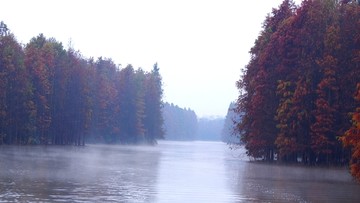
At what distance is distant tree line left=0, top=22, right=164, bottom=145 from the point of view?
3187 inches

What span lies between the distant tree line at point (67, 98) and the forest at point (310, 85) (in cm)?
3389

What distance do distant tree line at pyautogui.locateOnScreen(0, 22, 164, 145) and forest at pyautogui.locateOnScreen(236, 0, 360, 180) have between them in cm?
3389

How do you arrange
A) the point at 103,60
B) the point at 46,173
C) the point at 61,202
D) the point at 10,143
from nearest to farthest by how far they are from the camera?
the point at 61,202 < the point at 46,173 < the point at 10,143 < the point at 103,60

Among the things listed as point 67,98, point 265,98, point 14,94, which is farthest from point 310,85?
point 67,98

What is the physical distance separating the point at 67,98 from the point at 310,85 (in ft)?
176

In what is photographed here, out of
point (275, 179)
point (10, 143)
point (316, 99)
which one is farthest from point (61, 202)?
point (10, 143)

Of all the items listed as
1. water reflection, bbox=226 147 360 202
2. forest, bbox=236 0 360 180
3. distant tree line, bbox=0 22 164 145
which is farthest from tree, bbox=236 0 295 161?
distant tree line, bbox=0 22 164 145

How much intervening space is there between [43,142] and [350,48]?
5221 cm

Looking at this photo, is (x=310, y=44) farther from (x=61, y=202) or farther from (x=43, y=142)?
(x=43, y=142)

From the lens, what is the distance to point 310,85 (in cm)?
5253

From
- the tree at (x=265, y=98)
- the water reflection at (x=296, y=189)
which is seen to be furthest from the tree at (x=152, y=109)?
the water reflection at (x=296, y=189)

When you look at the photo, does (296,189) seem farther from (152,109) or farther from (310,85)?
(152,109)

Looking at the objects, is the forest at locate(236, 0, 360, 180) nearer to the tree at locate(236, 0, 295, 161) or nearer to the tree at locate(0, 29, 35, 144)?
the tree at locate(236, 0, 295, 161)

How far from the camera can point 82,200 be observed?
21531 millimetres
